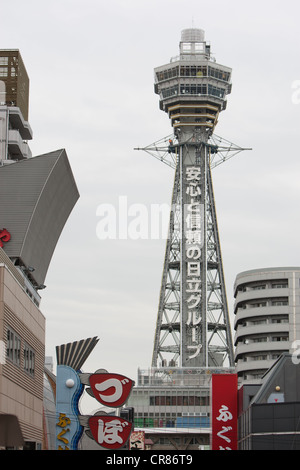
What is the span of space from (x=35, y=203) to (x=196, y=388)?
72497 mm

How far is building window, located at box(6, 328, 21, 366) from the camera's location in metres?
54.8

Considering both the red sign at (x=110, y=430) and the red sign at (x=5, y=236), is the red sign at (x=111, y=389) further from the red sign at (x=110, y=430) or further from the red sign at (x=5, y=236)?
the red sign at (x=5, y=236)

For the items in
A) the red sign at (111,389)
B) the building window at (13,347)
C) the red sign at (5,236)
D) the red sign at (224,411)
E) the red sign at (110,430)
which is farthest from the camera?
the red sign at (5,236)

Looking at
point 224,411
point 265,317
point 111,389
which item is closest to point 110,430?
point 111,389

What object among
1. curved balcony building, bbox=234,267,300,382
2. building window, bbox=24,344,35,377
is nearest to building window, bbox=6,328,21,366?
building window, bbox=24,344,35,377

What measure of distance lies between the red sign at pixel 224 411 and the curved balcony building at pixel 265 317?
6067 centimetres

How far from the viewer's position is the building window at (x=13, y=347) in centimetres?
5481

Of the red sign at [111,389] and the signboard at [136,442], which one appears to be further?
the signboard at [136,442]

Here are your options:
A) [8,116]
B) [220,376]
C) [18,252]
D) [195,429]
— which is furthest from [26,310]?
A: [195,429]

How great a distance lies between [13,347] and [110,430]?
18.2 metres

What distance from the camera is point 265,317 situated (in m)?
158

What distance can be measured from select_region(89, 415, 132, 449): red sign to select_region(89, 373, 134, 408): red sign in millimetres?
1711

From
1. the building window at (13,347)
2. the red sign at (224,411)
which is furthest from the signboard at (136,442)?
the building window at (13,347)

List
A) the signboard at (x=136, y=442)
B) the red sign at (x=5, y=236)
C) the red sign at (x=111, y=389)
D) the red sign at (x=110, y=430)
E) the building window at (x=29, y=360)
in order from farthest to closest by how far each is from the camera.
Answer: the red sign at (x=5, y=236) → the signboard at (x=136, y=442) → the red sign at (x=111, y=389) → the red sign at (x=110, y=430) → the building window at (x=29, y=360)
